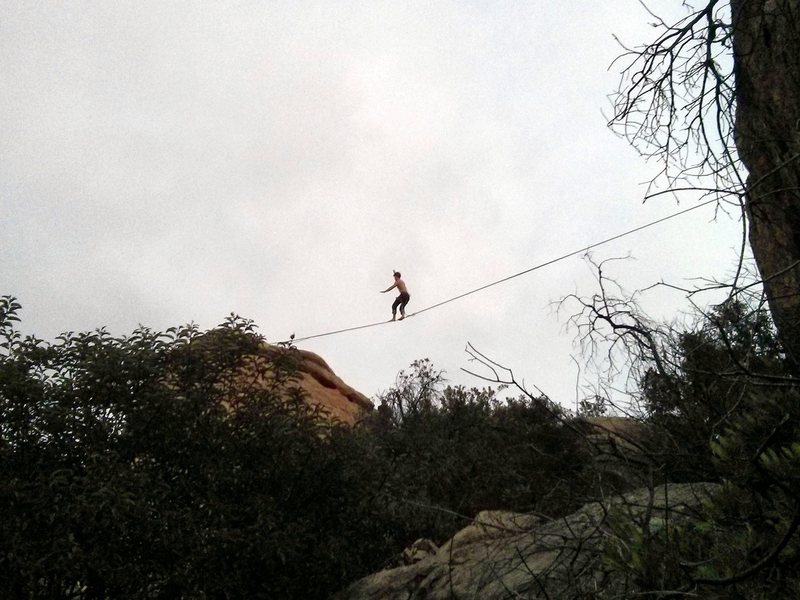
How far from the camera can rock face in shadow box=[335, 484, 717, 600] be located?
526cm

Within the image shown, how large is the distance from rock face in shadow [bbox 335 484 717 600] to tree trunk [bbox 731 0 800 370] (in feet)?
6.48

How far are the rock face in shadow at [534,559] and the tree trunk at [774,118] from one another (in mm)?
1974

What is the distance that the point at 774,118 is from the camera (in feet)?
25.6

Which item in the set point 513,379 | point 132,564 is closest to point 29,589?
point 132,564

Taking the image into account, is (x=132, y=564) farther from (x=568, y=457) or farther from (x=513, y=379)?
(x=568, y=457)


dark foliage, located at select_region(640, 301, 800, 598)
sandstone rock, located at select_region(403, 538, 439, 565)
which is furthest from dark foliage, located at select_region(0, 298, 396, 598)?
dark foliage, located at select_region(640, 301, 800, 598)

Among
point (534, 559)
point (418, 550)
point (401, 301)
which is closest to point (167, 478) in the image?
point (418, 550)

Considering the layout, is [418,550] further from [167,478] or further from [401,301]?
[401,301]

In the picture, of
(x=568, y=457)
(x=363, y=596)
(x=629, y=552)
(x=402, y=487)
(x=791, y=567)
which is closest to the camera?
(x=791, y=567)

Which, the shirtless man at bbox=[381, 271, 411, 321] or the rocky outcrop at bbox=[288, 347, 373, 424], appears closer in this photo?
the shirtless man at bbox=[381, 271, 411, 321]

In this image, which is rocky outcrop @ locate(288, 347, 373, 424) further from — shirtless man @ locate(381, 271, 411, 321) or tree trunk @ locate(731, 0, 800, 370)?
tree trunk @ locate(731, 0, 800, 370)

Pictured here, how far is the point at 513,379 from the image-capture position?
504 cm

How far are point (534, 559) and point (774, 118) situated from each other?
4.45m

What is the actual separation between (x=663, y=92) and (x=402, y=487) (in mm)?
8489
